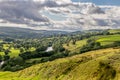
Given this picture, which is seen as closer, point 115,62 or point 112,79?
point 112,79

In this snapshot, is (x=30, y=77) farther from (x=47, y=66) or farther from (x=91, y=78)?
(x=91, y=78)

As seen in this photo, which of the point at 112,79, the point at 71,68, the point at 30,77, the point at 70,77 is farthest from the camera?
the point at 30,77

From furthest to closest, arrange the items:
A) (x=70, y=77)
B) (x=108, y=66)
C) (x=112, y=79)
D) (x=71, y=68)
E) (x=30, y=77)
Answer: (x=30, y=77), (x=71, y=68), (x=70, y=77), (x=108, y=66), (x=112, y=79)

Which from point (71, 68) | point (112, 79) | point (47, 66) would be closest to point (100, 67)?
point (112, 79)

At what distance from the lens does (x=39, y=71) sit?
146 metres

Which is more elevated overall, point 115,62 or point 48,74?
point 115,62

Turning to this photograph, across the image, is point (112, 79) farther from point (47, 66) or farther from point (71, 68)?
point (47, 66)

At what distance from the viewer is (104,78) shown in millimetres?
103438

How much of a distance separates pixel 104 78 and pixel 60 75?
2882cm

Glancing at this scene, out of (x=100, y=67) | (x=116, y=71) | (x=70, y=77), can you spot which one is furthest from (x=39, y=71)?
(x=116, y=71)

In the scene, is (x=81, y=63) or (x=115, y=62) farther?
(x=81, y=63)

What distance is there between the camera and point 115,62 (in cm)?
11500

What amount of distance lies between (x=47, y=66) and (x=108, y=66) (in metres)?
47.0

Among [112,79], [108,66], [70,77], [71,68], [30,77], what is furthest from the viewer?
[30,77]
